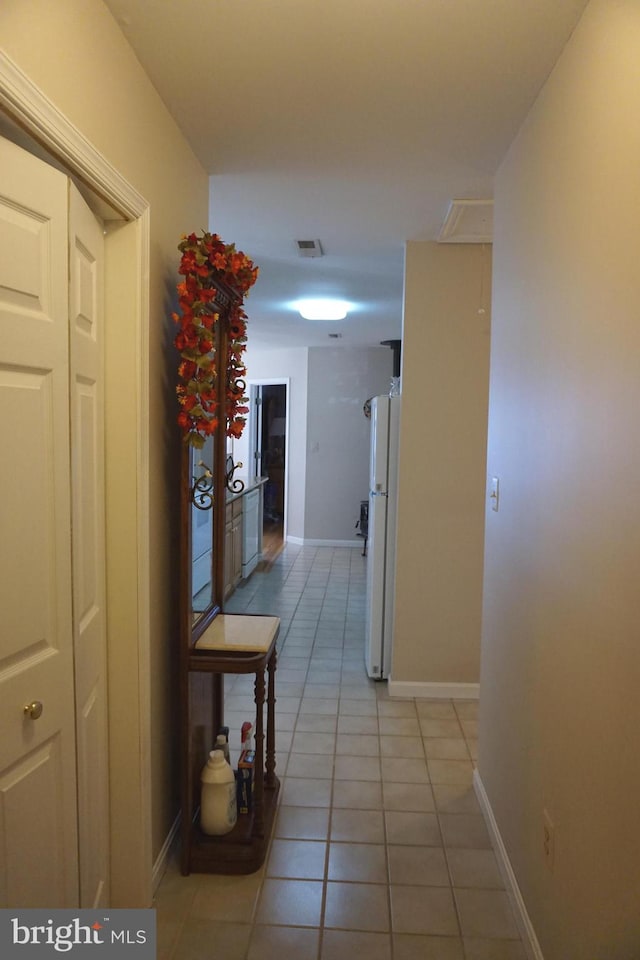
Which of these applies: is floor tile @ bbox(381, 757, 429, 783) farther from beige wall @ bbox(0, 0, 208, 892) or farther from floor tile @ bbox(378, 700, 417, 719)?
beige wall @ bbox(0, 0, 208, 892)

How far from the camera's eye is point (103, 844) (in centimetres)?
180

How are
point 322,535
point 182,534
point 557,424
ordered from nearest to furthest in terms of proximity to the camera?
1. point 557,424
2. point 182,534
3. point 322,535

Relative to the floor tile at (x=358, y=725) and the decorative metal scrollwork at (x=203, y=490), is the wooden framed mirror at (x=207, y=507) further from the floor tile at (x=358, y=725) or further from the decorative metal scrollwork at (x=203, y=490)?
the floor tile at (x=358, y=725)

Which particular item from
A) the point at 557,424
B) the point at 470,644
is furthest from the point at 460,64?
the point at 470,644

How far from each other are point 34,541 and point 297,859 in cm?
153

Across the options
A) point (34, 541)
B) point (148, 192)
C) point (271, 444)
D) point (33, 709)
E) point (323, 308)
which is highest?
point (323, 308)

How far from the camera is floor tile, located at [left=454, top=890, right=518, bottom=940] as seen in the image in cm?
189

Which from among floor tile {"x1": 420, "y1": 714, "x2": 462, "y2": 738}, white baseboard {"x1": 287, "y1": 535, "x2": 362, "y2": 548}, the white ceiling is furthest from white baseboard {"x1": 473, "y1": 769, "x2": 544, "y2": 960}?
white baseboard {"x1": 287, "y1": 535, "x2": 362, "y2": 548}

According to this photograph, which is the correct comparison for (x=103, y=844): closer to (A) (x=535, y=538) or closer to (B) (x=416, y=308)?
(A) (x=535, y=538)

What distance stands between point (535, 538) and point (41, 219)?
145 cm

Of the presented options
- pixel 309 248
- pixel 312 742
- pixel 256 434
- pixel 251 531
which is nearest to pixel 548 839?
pixel 312 742

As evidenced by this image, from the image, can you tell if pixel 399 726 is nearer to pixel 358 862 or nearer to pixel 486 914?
pixel 358 862

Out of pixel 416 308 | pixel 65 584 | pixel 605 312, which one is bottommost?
pixel 65 584

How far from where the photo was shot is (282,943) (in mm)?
1848
